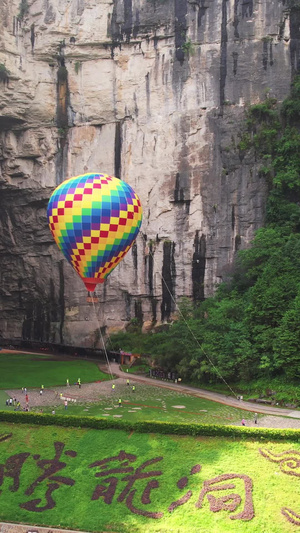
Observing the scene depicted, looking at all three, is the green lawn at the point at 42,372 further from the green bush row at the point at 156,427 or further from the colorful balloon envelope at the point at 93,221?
the green bush row at the point at 156,427

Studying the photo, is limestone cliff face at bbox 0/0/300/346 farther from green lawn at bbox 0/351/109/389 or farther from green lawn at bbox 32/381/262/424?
green lawn at bbox 32/381/262/424

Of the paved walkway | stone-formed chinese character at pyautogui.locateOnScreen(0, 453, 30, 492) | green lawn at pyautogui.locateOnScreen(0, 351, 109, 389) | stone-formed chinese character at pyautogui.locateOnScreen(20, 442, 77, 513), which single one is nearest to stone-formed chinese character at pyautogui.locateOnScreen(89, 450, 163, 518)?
stone-formed chinese character at pyautogui.locateOnScreen(20, 442, 77, 513)

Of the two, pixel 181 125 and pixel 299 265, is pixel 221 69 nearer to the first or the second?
pixel 181 125

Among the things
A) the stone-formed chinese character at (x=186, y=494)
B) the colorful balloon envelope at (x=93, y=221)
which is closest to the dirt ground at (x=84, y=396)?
the colorful balloon envelope at (x=93, y=221)

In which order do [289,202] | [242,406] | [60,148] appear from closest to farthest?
[242,406] < [289,202] < [60,148]

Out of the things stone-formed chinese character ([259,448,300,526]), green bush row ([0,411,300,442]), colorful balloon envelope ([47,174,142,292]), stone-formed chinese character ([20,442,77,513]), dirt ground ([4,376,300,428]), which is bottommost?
dirt ground ([4,376,300,428])

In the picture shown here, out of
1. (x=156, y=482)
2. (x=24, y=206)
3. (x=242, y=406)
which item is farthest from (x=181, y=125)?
(x=156, y=482)
